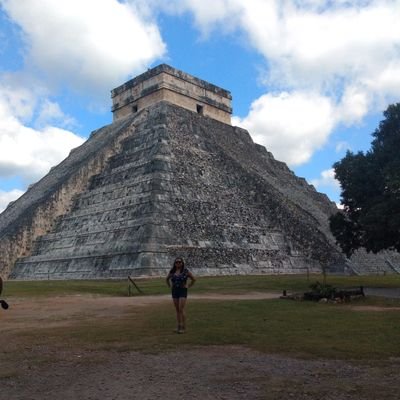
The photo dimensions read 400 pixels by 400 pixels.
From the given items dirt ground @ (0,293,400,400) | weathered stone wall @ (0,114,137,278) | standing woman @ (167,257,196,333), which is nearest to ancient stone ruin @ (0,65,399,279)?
weathered stone wall @ (0,114,137,278)

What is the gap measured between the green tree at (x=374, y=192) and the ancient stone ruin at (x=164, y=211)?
1925mm

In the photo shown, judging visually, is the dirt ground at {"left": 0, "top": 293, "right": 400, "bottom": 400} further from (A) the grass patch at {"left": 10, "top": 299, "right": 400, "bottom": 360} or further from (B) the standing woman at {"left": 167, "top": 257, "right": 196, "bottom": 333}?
(B) the standing woman at {"left": 167, "top": 257, "right": 196, "bottom": 333}

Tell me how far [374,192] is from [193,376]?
45.2ft

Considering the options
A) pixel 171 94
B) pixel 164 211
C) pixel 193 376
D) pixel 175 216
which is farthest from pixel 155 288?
pixel 171 94

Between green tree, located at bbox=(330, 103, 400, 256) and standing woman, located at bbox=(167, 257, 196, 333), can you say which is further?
green tree, located at bbox=(330, 103, 400, 256)

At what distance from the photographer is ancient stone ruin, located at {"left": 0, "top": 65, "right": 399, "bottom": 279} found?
2098cm

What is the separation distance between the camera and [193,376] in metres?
4.93

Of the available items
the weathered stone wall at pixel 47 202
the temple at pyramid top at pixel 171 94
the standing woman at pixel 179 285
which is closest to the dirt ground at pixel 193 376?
the standing woman at pixel 179 285

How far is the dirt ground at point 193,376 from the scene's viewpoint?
434 centimetres

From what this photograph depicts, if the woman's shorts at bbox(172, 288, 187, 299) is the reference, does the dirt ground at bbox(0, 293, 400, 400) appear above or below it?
below

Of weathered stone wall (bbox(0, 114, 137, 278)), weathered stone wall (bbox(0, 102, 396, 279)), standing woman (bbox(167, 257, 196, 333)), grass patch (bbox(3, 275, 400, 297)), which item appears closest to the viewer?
standing woman (bbox(167, 257, 196, 333))

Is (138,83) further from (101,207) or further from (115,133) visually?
(101,207)

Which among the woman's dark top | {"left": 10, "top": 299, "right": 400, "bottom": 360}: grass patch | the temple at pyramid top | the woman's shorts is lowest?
{"left": 10, "top": 299, "right": 400, "bottom": 360}: grass patch

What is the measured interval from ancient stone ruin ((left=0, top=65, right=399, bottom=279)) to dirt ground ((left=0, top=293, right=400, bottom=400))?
1296 cm
